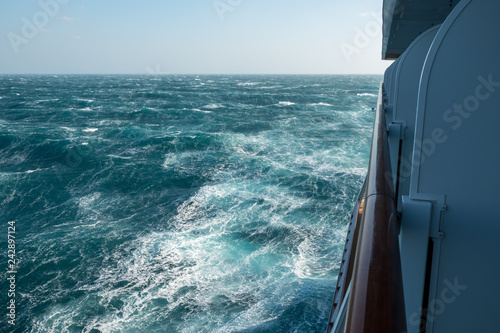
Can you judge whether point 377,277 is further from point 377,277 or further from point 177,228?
point 177,228

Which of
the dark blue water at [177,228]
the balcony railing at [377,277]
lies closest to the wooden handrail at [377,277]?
the balcony railing at [377,277]

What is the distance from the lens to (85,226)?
12281 mm

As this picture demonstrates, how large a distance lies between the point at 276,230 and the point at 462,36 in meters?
10.3

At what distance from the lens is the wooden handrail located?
67 cm

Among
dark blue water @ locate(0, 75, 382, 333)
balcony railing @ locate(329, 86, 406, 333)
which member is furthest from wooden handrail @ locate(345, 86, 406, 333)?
dark blue water @ locate(0, 75, 382, 333)

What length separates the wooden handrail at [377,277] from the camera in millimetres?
672

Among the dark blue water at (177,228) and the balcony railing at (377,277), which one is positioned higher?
the balcony railing at (377,277)

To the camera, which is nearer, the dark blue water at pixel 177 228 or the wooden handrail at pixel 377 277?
the wooden handrail at pixel 377 277

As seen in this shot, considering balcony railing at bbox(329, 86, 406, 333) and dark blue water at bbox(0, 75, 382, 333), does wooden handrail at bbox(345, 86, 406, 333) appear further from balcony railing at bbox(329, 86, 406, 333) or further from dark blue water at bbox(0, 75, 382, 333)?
dark blue water at bbox(0, 75, 382, 333)

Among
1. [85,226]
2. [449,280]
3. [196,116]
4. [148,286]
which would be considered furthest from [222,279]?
[196,116]

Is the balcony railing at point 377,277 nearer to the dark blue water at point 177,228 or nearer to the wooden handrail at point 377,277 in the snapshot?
the wooden handrail at point 377,277

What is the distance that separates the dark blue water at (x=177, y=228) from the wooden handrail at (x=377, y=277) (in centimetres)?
731

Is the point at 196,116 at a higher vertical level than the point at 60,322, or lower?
higher

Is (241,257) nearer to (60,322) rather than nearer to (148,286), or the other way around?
(148,286)
